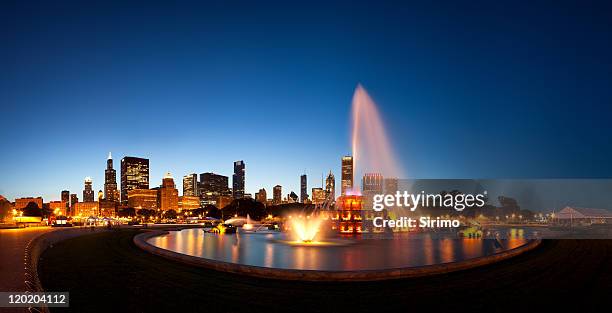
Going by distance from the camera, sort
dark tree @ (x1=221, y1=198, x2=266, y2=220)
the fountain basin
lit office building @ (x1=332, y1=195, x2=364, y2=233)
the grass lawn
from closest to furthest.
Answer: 1. the grass lawn
2. the fountain basin
3. lit office building @ (x1=332, y1=195, x2=364, y2=233)
4. dark tree @ (x1=221, y1=198, x2=266, y2=220)

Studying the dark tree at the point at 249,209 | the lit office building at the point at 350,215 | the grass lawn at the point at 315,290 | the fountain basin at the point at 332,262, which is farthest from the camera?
the dark tree at the point at 249,209

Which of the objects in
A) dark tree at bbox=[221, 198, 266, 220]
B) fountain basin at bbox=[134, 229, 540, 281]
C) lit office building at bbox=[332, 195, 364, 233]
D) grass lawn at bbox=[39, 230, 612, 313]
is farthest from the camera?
dark tree at bbox=[221, 198, 266, 220]

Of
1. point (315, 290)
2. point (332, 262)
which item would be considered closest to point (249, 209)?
point (332, 262)

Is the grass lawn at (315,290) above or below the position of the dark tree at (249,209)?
above

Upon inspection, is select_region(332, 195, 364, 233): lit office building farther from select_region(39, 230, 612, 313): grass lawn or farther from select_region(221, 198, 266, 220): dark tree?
select_region(221, 198, 266, 220): dark tree

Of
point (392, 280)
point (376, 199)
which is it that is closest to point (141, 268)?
point (392, 280)

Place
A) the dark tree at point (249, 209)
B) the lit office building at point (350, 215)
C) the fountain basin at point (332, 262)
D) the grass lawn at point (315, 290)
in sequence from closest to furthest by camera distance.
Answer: the grass lawn at point (315, 290), the fountain basin at point (332, 262), the lit office building at point (350, 215), the dark tree at point (249, 209)

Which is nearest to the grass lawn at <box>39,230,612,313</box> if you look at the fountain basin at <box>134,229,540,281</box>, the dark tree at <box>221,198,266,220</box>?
the fountain basin at <box>134,229,540,281</box>

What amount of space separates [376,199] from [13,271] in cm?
2775

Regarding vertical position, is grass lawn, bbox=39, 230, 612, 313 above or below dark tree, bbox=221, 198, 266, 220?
above

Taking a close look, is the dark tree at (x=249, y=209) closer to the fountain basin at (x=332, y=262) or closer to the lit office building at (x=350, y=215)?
the lit office building at (x=350, y=215)

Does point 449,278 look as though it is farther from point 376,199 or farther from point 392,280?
point 376,199

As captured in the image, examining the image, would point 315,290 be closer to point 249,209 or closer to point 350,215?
point 350,215

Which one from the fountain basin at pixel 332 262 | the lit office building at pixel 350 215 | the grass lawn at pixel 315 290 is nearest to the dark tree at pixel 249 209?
the lit office building at pixel 350 215
